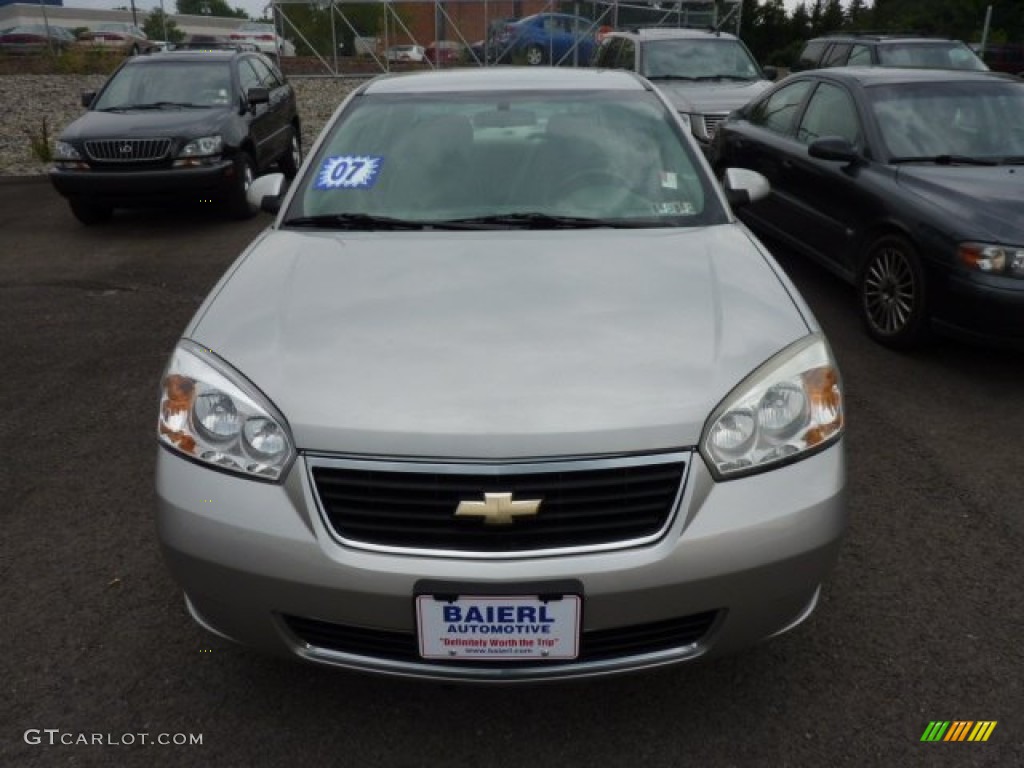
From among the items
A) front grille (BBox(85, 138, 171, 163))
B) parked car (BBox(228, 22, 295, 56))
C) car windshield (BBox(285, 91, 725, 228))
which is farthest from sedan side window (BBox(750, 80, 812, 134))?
parked car (BBox(228, 22, 295, 56))

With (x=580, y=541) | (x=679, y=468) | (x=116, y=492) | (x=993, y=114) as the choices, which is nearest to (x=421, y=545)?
(x=580, y=541)

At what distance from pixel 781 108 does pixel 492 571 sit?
590 cm

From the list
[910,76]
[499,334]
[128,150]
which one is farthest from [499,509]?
[128,150]

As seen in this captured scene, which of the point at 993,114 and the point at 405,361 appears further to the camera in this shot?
the point at 993,114

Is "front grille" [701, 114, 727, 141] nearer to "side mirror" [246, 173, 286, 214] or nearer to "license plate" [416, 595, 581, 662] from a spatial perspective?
"side mirror" [246, 173, 286, 214]

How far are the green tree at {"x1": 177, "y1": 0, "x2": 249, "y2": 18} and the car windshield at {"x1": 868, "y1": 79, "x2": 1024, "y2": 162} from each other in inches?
3627

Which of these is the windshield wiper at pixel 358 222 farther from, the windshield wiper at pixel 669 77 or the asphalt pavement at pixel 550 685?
the windshield wiper at pixel 669 77

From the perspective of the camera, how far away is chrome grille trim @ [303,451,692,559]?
1924 millimetres

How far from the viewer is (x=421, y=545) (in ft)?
6.46

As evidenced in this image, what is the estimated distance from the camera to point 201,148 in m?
8.12

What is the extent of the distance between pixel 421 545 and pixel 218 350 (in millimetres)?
Result: 795

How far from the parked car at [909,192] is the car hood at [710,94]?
3036 mm

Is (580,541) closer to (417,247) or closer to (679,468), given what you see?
(679,468)

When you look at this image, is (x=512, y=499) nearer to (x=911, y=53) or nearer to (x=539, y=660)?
(x=539, y=660)
